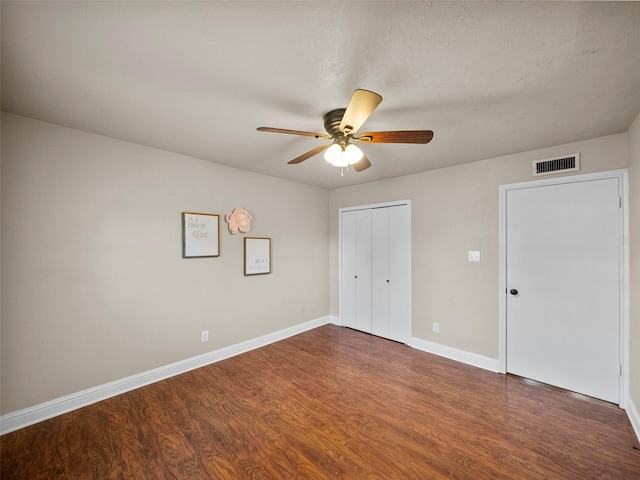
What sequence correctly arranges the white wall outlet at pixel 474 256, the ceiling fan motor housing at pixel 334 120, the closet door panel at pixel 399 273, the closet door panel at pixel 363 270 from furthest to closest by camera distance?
1. the closet door panel at pixel 363 270
2. the closet door panel at pixel 399 273
3. the white wall outlet at pixel 474 256
4. the ceiling fan motor housing at pixel 334 120

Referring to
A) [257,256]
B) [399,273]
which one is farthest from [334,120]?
[399,273]

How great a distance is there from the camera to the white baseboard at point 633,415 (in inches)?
76.5

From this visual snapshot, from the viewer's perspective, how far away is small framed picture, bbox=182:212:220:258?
2932 mm

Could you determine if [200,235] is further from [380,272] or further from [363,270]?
[380,272]

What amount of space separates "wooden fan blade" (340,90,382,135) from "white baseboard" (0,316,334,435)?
2943 millimetres

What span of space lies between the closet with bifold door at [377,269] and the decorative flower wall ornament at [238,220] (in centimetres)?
172

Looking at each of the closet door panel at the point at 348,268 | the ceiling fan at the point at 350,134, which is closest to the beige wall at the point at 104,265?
the closet door panel at the point at 348,268

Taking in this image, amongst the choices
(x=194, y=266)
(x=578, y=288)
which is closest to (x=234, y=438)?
(x=194, y=266)

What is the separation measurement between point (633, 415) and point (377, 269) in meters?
2.70

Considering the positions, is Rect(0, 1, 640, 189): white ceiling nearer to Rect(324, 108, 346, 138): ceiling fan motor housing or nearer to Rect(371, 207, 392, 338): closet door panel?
Rect(324, 108, 346, 138): ceiling fan motor housing

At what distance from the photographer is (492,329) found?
2.97 meters

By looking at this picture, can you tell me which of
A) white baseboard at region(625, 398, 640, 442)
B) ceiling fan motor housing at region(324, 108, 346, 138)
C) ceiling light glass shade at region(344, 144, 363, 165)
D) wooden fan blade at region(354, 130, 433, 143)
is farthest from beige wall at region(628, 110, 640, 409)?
ceiling fan motor housing at region(324, 108, 346, 138)

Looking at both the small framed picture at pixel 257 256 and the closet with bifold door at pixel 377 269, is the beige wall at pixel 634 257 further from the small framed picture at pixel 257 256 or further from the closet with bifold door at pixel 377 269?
the small framed picture at pixel 257 256

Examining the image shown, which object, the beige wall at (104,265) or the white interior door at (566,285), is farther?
the white interior door at (566,285)
